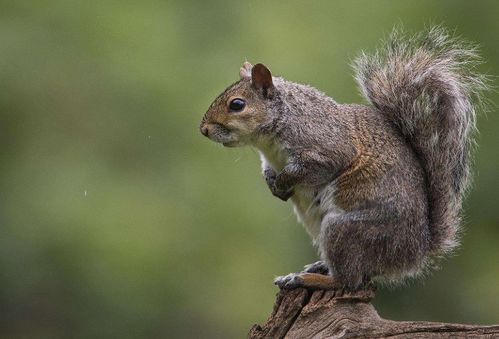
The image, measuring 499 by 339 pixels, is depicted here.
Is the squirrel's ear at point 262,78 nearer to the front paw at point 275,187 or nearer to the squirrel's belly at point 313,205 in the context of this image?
the front paw at point 275,187

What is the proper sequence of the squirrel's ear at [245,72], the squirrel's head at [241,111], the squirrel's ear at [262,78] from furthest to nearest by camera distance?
the squirrel's ear at [245,72] → the squirrel's ear at [262,78] → the squirrel's head at [241,111]

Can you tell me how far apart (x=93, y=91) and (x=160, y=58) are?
551 millimetres

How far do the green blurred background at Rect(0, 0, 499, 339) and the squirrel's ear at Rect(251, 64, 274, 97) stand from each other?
286 centimetres

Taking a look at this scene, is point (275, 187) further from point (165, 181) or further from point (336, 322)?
point (165, 181)

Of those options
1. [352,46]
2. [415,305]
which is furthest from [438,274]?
[352,46]

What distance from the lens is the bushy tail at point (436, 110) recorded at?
5.71m

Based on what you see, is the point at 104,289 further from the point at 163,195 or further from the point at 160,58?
the point at 160,58

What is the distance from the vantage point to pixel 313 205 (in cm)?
570

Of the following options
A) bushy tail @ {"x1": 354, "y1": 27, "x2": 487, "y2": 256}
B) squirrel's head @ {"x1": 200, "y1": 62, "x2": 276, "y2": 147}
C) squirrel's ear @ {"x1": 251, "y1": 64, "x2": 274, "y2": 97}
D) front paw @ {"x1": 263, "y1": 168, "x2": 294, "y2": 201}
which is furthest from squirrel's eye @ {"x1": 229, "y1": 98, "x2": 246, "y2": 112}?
bushy tail @ {"x1": 354, "y1": 27, "x2": 487, "y2": 256}

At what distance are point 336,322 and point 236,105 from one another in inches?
41.5

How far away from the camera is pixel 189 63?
389 inches

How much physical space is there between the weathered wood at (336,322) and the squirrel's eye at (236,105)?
0.81 m

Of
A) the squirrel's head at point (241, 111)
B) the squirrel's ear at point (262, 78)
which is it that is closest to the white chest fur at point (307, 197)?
the squirrel's head at point (241, 111)

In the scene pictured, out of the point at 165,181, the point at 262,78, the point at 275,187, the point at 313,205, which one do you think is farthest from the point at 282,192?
the point at 165,181
